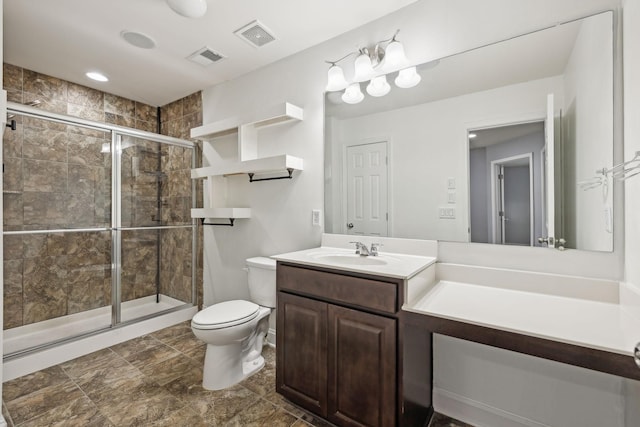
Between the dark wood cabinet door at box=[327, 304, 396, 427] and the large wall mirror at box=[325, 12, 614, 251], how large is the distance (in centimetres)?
68

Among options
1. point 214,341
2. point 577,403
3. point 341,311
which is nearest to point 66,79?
point 214,341

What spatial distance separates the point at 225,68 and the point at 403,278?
2.41 m

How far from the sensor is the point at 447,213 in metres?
1.70

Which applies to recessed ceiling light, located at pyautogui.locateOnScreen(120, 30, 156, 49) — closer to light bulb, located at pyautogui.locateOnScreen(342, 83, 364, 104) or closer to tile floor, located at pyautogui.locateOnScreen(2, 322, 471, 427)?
light bulb, located at pyautogui.locateOnScreen(342, 83, 364, 104)

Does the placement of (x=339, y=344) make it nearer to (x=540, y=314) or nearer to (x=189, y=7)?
(x=540, y=314)

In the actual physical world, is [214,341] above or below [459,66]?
below

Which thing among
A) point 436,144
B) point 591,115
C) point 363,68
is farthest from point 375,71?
point 591,115

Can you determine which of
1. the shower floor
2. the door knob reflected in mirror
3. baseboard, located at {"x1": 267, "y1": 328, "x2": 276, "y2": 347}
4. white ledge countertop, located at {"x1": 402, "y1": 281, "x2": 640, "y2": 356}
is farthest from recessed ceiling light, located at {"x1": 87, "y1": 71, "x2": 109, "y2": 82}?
the door knob reflected in mirror

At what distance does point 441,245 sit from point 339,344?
0.81 m

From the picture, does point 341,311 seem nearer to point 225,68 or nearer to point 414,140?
point 414,140

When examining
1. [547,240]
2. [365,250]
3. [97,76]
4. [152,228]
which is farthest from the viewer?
[152,228]

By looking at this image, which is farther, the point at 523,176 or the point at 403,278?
the point at 523,176

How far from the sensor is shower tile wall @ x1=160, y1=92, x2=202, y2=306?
3139 millimetres

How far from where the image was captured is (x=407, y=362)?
4.35ft
